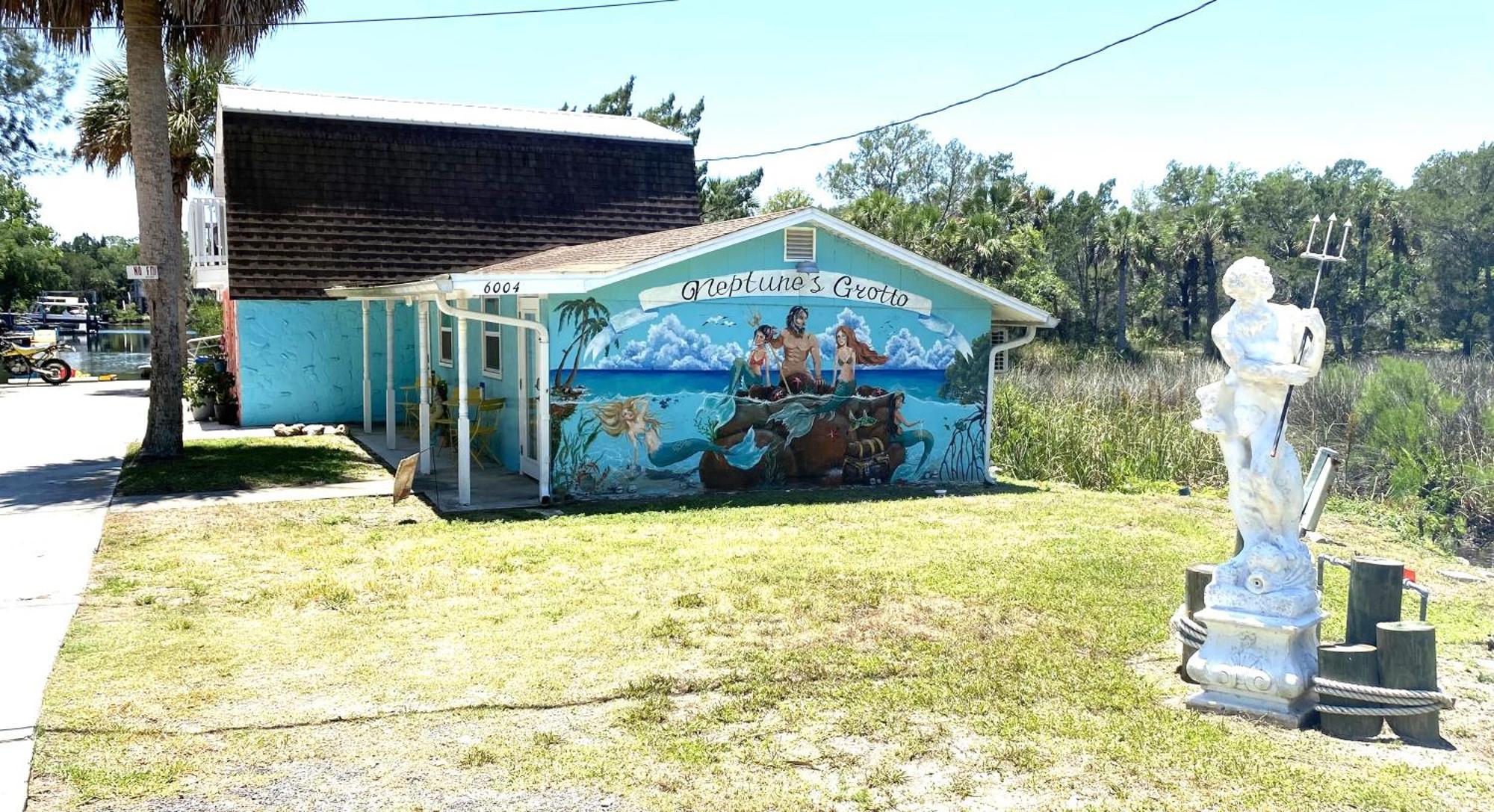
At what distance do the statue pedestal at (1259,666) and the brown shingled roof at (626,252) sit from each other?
24.2 feet

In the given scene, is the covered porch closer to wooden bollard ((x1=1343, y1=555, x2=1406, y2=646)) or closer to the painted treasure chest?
the painted treasure chest

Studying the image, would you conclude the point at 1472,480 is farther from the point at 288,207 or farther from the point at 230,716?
the point at 288,207

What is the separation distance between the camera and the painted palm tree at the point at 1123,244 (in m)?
48.9

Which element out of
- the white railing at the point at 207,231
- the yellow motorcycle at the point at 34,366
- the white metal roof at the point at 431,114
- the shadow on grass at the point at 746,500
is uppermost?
the white metal roof at the point at 431,114

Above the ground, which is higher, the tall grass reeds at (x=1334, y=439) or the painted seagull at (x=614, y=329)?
the painted seagull at (x=614, y=329)

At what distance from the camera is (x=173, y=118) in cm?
2569

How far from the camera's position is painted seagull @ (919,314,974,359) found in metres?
14.1

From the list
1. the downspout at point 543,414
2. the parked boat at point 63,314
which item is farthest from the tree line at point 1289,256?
the parked boat at point 63,314

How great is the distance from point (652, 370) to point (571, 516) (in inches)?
79.4

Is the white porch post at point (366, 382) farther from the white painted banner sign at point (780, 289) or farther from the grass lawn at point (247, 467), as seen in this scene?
the white painted banner sign at point (780, 289)

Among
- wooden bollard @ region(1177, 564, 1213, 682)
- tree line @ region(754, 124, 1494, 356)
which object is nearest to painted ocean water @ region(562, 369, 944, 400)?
wooden bollard @ region(1177, 564, 1213, 682)

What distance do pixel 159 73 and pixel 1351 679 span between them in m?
14.2

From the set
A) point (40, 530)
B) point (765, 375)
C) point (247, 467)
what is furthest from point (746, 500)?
point (40, 530)

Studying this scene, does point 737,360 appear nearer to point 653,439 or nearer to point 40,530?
point 653,439
